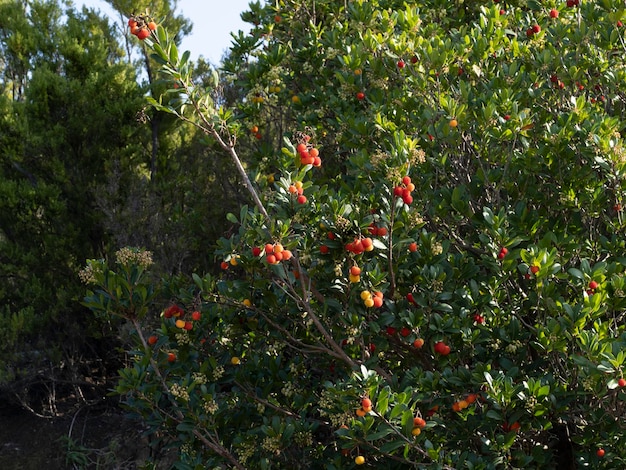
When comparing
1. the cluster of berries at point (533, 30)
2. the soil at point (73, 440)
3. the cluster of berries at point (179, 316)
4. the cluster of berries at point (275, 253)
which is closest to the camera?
the cluster of berries at point (275, 253)

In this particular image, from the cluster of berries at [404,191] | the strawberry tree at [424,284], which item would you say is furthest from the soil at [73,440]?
the cluster of berries at [404,191]

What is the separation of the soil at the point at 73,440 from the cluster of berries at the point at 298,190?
3949 mm

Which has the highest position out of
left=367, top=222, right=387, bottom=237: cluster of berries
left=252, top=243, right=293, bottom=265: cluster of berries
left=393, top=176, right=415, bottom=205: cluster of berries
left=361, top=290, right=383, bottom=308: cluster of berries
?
left=393, top=176, right=415, bottom=205: cluster of berries

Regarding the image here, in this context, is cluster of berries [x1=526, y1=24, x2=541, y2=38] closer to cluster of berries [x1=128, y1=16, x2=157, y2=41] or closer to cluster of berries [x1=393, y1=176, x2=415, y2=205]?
cluster of berries [x1=393, y1=176, x2=415, y2=205]

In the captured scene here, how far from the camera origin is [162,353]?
11.5ft

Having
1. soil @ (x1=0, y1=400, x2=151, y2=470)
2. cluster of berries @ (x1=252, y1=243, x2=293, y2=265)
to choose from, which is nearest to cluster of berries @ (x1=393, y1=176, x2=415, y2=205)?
cluster of berries @ (x1=252, y1=243, x2=293, y2=265)

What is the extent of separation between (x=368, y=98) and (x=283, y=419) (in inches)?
83.1

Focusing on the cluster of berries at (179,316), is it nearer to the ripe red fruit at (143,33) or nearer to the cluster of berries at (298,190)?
the cluster of berries at (298,190)

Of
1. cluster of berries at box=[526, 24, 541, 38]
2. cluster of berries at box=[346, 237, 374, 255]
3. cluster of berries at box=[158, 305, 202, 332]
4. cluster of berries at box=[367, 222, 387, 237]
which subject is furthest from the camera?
cluster of berries at box=[526, 24, 541, 38]

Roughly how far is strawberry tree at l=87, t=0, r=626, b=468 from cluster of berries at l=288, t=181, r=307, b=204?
1 cm

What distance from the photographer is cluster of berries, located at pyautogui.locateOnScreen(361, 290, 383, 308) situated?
9.41 feet

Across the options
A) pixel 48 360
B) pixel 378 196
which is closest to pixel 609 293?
pixel 378 196

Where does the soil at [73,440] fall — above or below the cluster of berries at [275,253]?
below

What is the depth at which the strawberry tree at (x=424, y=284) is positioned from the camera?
9.41 ft
